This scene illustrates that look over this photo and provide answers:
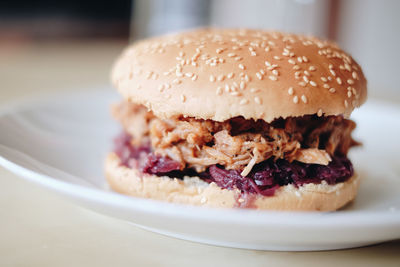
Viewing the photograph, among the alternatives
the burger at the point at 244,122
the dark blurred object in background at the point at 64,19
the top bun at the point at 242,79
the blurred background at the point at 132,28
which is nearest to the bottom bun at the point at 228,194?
the burger at the point at 244,122

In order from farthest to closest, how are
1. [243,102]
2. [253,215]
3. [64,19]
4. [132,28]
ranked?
1. [132,28]
2. [64,19]
3. [243,102]
4. [253,215]

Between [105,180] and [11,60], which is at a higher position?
[105,180]

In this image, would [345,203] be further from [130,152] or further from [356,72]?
[130,152]

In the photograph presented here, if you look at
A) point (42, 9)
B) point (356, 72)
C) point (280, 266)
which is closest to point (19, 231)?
point (280, 266)

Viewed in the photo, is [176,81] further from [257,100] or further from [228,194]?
[228,194]

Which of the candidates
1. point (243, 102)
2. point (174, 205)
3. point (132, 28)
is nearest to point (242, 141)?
point (243, 102)

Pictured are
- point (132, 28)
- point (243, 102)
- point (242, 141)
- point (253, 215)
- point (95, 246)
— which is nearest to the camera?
point (253, 215)

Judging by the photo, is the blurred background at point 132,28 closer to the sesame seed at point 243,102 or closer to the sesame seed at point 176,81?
the sesame seed at point 176,81
